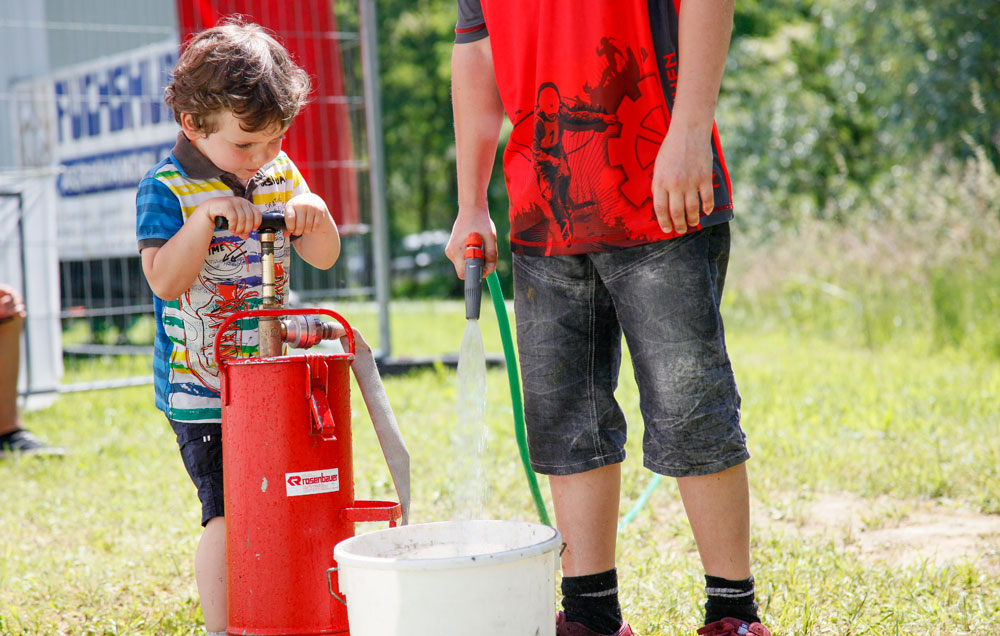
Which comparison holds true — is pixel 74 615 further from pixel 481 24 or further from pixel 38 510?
pixel 481 24

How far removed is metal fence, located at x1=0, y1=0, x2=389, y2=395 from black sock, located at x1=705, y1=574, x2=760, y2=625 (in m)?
3.99

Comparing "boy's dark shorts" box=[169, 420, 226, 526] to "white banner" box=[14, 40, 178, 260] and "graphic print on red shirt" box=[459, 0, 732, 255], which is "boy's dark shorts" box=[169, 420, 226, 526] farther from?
"white banner" box=[14, 40, 178, 260]

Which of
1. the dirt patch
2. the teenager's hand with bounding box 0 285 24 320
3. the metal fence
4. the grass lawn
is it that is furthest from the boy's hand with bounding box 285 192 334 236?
the metal fence

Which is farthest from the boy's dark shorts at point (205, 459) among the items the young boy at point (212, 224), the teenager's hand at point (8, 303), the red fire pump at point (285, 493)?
the teenager's hand at point (8, 303)

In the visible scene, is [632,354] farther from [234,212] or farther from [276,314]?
[234,212]

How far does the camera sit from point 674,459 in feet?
6.23

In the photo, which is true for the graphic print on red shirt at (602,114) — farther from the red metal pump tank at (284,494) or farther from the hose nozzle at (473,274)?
the red metal pump tank at (284,494)

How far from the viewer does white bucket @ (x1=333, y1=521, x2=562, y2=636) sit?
1.51 m

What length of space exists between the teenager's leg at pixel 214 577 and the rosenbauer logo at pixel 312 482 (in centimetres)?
28

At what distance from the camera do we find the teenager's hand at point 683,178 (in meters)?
1.79

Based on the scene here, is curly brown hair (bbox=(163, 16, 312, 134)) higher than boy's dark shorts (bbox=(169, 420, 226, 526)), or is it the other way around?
curly brown hair (bbox=(163, 16, 312, 134))

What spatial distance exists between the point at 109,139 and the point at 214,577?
15.1 feet

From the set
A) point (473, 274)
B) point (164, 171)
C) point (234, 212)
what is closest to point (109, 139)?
point (164, 171)

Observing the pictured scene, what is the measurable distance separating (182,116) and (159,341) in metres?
0.47
